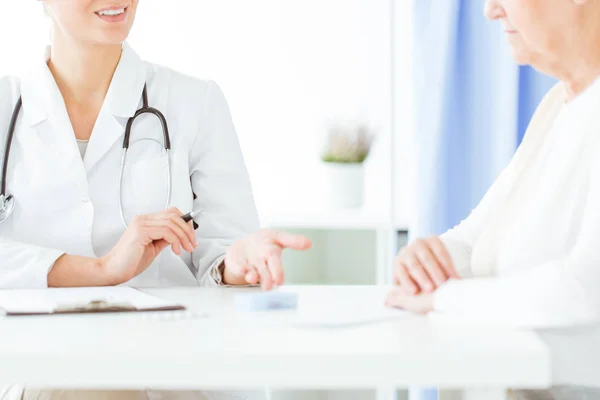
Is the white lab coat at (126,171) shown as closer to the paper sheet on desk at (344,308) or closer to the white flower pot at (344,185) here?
the paper sheet on desk at (344,308)

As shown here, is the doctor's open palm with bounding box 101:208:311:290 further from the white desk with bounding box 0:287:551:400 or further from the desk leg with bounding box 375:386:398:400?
the desk leg with bounding box 375:386:398:400

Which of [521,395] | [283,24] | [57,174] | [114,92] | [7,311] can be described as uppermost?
[283,24]

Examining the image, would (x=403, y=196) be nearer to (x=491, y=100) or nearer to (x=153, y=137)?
(x=491, y=100)

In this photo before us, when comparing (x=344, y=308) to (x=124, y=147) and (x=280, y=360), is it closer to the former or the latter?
(x=280, y=360)

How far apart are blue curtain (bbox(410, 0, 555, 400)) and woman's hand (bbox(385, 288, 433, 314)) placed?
54.1 inches

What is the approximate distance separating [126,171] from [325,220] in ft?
3.51

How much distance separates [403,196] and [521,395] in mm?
1954

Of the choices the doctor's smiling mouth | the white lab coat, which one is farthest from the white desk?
the doctor's smiling mouth

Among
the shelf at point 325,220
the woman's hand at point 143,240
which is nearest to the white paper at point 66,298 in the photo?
the woman's hand at point 143,240

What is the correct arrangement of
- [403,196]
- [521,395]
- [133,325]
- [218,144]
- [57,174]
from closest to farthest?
[133,325]
[521,395]
[57,174]
[218,144]
[403,196]

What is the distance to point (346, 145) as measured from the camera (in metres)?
2.80

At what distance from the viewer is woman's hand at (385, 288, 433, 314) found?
1.09m

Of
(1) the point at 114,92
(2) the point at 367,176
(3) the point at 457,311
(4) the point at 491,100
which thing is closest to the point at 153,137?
(1) the point at 114,92

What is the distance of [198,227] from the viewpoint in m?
1.70
